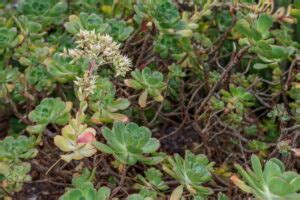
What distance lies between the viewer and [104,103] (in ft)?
4.43

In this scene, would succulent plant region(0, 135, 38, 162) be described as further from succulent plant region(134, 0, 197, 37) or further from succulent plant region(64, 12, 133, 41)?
succulent plant region(134, 0, 197, 37)

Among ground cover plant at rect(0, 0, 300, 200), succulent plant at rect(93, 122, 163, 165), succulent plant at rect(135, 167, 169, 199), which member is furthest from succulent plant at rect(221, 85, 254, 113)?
succulent plant at rect(93, 122, 163, 165)

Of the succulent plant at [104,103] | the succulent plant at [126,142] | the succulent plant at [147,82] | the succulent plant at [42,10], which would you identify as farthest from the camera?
the succulent plant at [42,10]

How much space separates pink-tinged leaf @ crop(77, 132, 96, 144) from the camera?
4.03 ft

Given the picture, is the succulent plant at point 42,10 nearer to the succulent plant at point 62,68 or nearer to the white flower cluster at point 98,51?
the succulent plant at point 62,68

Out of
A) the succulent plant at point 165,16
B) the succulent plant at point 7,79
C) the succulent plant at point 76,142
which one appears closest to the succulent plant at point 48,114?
the succulent plant at point 76,142

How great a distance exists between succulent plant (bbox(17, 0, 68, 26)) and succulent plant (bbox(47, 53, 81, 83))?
0.92 feet

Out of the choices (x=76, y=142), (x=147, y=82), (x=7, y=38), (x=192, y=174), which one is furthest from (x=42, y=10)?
(x=192, y=174)

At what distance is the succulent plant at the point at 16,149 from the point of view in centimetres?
138

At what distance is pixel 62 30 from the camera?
1.89 meters

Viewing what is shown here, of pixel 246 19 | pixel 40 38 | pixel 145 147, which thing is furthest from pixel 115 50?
pixel 40 38

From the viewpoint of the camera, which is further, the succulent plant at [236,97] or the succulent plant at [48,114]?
→ the succulent plant at [236,97]

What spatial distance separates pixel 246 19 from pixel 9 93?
0.66 meters

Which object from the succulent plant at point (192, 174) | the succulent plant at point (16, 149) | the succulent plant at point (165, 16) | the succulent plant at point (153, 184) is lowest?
the succulent plant at point (153, 184)
